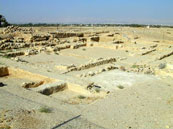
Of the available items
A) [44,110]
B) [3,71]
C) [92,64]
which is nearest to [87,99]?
[44,110]

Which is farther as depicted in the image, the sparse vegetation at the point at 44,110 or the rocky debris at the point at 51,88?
the rocky debris at the point at 51,88

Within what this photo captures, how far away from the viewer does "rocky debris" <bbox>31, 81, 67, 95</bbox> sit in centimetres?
778

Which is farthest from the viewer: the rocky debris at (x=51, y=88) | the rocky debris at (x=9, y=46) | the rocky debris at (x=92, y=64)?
the rocky debris at (x=9, y=46)

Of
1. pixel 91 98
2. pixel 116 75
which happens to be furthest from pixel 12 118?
pixel 116 75

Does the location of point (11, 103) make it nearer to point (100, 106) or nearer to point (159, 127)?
point (100, 106)

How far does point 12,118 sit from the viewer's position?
4.76 metres

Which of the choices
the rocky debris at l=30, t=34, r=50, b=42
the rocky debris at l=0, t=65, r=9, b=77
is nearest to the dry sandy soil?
the rocky debris at l=0, t=65, r=9, b=77

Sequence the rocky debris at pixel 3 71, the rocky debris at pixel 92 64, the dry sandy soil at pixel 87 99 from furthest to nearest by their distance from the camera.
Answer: the rocky debris at pixel 92 64
the rocky debris at pixel 3 71
the dry sandy soil at pixel 87 99

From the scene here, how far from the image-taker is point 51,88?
806 cm

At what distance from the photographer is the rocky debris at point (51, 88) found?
778cm

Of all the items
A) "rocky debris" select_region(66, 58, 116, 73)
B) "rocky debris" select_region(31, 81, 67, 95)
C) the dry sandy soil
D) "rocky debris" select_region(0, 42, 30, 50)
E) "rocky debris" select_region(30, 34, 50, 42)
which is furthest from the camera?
"rocky debris" select_region(30, 34, 50, 42)

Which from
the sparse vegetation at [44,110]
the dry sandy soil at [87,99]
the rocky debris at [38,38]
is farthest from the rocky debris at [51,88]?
the rocky debris at [38,38]

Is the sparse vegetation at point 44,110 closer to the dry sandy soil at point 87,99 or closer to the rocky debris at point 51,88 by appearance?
the dry sandy soil at point 87,99

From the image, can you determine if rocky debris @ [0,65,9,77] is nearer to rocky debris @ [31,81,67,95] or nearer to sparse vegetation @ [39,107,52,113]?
rocky debris @ [31,81,67,95]
